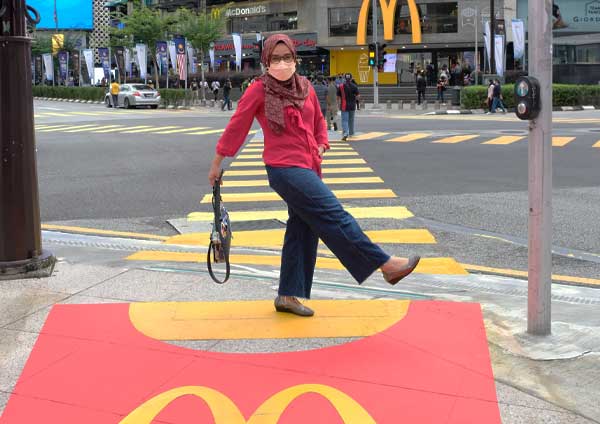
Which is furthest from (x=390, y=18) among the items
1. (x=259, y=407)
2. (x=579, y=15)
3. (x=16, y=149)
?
(x=259, y=407)

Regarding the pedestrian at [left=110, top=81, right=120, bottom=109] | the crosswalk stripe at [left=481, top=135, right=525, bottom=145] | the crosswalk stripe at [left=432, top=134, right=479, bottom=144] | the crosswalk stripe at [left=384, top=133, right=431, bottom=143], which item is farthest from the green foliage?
the pedestrian at [left=110, top=81, right=120, bottom=109]

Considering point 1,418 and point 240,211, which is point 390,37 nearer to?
point 240,211

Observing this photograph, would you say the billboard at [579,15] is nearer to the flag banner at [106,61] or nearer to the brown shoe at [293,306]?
the flag banner at [106,61]

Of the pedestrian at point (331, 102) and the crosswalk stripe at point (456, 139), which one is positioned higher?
the pedestrian at point (331, 102)

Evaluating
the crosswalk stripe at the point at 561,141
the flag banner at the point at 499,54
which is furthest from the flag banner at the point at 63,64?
the crosswalk stripe at the point at 561,141

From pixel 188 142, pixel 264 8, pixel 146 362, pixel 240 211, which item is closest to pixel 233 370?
pixel 146 362

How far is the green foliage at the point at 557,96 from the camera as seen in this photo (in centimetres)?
3653

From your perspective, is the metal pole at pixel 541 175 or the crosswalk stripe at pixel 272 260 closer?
the metal pole at pixel 541 175

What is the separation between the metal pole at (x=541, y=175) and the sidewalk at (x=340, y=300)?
21 cm

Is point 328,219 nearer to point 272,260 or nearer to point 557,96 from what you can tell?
point 272,260

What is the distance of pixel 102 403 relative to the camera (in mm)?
3986

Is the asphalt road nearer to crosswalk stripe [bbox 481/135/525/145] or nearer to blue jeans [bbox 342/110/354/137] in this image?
crosswalk stripe [bbox 481/135/525/145]

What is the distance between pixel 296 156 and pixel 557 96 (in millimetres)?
35099

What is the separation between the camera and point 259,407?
3.89m
